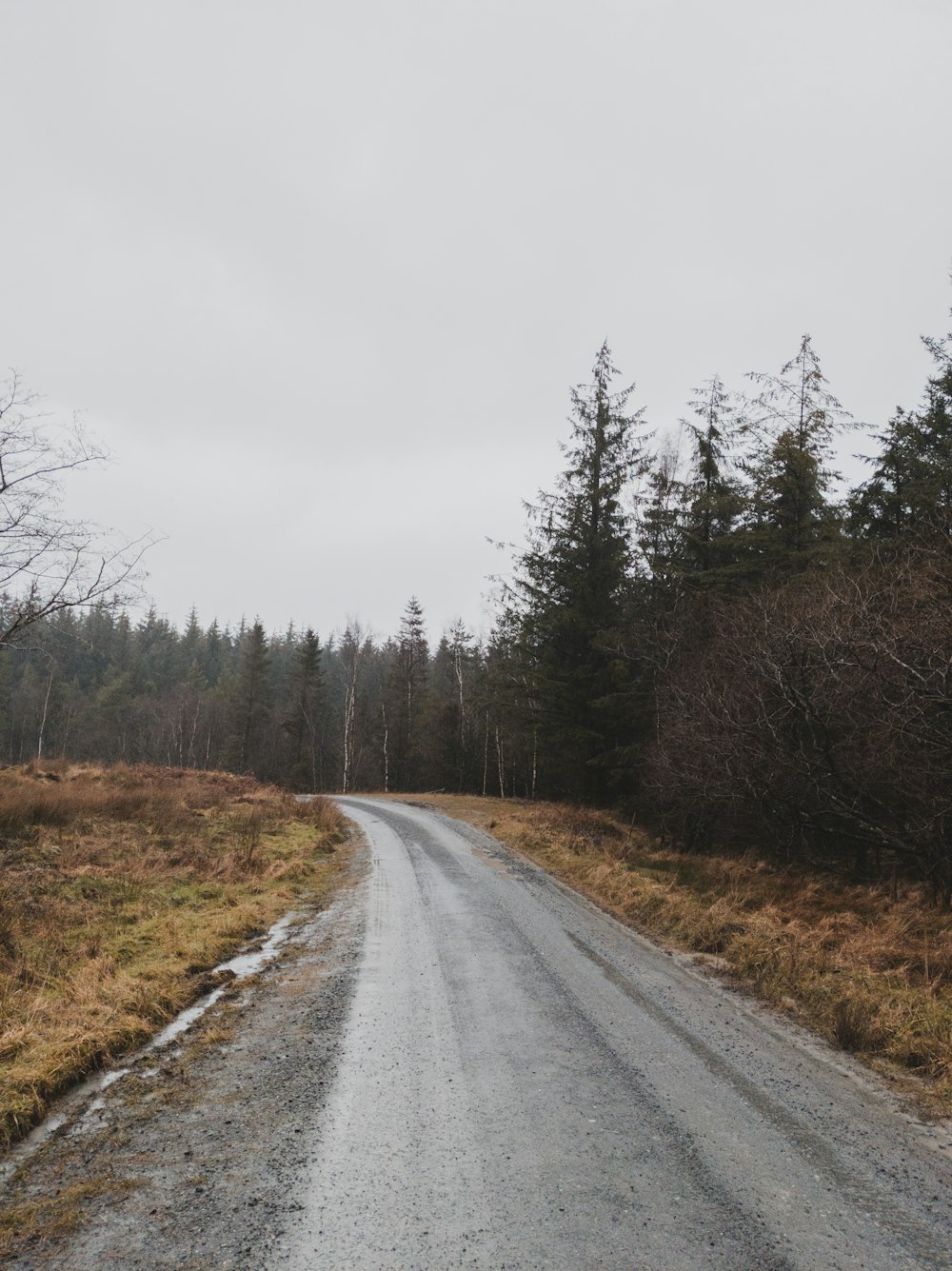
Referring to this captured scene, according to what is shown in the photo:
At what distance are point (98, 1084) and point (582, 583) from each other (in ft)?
60.7

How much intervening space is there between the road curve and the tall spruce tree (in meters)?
14.1

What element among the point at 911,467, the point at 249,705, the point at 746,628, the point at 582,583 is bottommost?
the point at 249,705

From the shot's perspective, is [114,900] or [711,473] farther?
[711,473]

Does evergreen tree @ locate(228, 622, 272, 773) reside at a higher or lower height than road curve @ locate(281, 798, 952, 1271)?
higher

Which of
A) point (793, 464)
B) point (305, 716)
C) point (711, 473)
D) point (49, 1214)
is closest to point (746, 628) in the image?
point (793, 464)

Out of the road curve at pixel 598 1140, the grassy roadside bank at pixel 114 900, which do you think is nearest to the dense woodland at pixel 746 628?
the grassy roadside bank at pixel 114 900

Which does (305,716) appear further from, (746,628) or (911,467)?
(911,467)

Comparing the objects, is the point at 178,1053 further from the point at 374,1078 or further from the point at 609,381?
the point at 609,381

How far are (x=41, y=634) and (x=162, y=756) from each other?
5769 centimetres

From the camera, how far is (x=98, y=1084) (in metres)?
4.30

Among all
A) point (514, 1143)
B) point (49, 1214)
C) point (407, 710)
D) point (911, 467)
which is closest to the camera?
point (49, 1214)

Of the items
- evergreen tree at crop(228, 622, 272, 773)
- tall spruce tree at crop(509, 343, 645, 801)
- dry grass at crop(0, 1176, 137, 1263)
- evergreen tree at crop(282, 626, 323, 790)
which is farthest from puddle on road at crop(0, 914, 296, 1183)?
evergreen tree at crop(228, 622, 272, 773)

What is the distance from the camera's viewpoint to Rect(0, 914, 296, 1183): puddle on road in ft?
11.7

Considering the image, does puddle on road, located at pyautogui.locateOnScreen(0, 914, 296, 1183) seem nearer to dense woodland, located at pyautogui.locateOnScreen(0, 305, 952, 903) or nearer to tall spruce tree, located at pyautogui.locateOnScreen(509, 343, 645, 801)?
dense woodland, located at pyautogui.locateOnScreen(0, 305, 952, 903)
